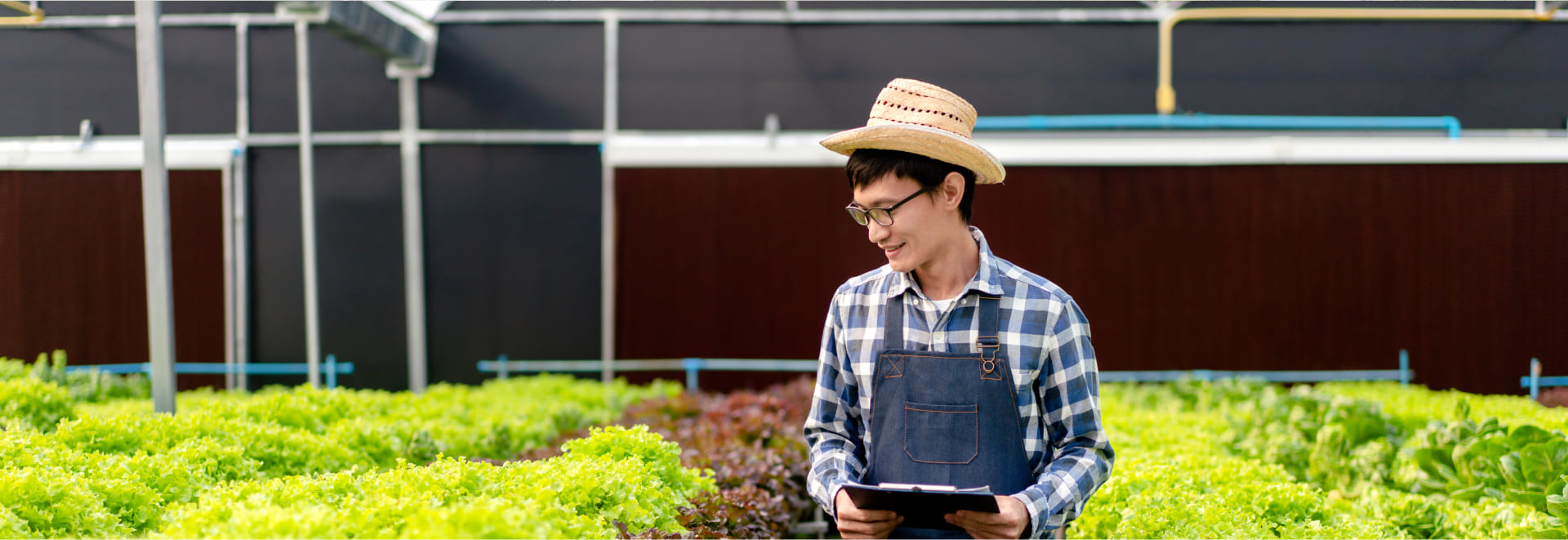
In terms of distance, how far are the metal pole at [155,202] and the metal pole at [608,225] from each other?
4.99 m

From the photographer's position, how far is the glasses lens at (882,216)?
2156 mm

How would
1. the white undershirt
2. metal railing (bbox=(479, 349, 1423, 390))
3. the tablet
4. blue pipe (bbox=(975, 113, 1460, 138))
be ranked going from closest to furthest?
the tablet, the white undershirt, metal railing (bbox=(479, 349, 1423, 390)), blue pipe (bbox=(975, 113, 1460, 138))

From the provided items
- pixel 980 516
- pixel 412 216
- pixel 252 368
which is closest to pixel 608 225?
pixel 412 216

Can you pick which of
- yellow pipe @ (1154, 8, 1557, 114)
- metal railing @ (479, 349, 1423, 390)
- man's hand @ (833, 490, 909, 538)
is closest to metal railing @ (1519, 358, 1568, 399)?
yellow pipe @ (1154, 8, 1557, 114)

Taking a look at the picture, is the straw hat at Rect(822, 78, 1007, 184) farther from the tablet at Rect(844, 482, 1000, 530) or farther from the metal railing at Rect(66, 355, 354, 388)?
the metal railing at Rect(66, 355, 354, 388)

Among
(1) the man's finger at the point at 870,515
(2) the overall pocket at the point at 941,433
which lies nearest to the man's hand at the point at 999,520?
(1) the man's finger at the point at 870,515

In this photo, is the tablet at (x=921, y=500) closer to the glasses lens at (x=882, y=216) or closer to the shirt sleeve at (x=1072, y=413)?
the shirt sleeve at (x=1072, y=413)

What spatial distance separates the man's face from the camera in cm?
216

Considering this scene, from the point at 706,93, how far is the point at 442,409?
4.76 m

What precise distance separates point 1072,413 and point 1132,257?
6755mm

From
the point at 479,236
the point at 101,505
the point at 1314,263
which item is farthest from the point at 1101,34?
the point at 101,505

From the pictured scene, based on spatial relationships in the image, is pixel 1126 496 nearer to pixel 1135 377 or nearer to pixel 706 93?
pixel 1135 377

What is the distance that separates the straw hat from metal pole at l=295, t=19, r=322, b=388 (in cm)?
605

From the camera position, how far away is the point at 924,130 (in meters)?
2.12
